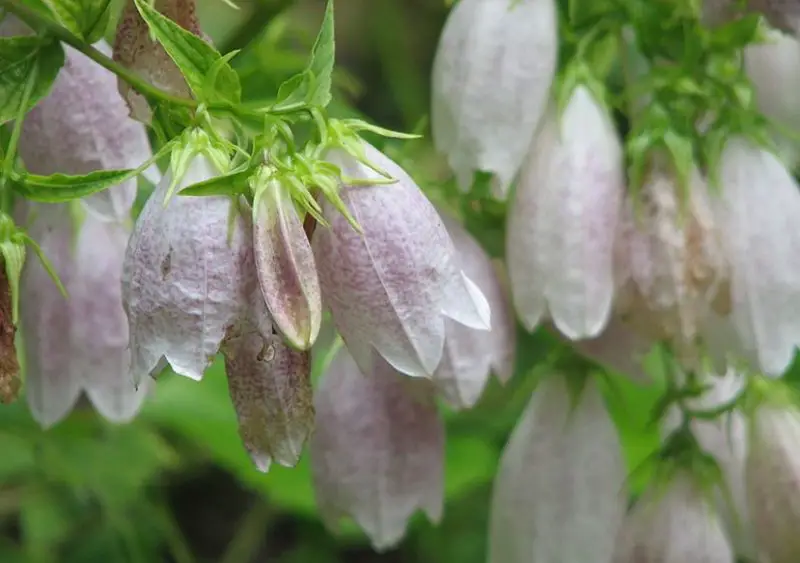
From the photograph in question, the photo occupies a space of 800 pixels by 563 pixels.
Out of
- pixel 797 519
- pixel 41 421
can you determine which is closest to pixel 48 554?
pixel 41 421

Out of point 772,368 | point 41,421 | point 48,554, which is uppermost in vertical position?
point 772,368

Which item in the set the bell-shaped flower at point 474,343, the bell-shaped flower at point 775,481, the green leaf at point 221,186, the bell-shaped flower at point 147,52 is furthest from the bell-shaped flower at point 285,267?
the bell-shaped flower at point 775,481

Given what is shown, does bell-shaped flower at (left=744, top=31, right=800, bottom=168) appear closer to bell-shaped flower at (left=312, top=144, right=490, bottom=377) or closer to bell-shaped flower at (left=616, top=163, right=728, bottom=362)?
bell-shaped flower at (left=616, top=163, right=728, bottom=362)

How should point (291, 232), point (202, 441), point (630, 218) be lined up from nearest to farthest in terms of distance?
point (291, 232) → point (630, 218) → point (202, 441)

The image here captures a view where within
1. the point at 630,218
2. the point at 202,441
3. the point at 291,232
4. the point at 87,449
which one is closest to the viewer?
the point at 291,232

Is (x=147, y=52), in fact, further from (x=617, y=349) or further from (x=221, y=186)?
(x=617, y=349)

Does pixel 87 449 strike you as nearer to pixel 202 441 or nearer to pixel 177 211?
pixel 202 441

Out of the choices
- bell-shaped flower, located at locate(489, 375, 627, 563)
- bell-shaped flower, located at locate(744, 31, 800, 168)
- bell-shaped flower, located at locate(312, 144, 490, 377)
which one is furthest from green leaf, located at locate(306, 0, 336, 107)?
bell-shaped flower, located at locate(744, 31, 800, 168)
